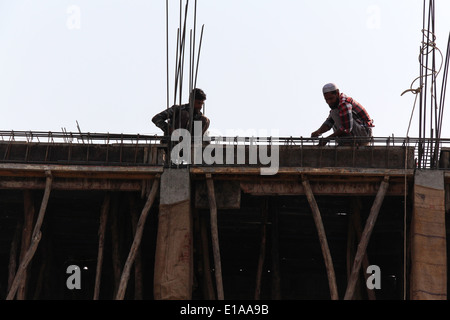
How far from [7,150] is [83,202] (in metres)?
2.60

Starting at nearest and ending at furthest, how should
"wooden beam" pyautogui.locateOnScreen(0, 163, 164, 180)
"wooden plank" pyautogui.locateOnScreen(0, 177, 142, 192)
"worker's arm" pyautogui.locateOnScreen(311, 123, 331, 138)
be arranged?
"wooden beam" pyautogui.locateOnScreen(0, 163, 164, 180) → "wooden plank" pyautogui.locateOnScreen(0, 177, 142, 192) → "worker's arm" pyautogui.locateOnScreen(311, 123, 331, 138)

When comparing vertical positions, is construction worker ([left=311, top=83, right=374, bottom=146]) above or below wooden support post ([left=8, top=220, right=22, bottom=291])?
above

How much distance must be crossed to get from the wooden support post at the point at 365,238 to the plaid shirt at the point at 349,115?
1462 mm

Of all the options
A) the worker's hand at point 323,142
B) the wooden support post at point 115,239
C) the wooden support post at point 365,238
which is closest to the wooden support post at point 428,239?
the wooden support post at point 365,238

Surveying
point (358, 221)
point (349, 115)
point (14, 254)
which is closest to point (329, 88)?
point (349, 115)

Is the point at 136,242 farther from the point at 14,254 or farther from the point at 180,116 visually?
the point at 14,254

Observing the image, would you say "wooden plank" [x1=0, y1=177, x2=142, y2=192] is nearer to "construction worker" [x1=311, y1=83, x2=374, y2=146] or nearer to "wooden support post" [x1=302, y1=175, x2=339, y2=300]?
"wooden support post" [x1=302, y1=175, x2=339, y2=300]

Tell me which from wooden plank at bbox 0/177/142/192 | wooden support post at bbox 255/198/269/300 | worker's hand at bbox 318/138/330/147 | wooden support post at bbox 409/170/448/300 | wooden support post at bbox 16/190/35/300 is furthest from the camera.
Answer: wooden support post at bbox 255/198/269/300

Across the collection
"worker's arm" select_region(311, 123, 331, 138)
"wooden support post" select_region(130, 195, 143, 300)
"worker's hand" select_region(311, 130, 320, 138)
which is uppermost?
"worker's arm" select_region(311, 123, 331, 138)

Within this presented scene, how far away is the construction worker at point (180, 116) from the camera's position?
67.0ft

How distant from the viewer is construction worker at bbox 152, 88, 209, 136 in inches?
804

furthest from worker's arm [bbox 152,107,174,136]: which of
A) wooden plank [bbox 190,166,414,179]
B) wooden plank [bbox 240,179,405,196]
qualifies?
wooden plank [bbox 240,179,405,196]

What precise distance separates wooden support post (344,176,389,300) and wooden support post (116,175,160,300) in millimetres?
4183

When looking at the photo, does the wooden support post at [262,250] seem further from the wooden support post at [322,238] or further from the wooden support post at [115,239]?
the wooden support post at [115,239]
